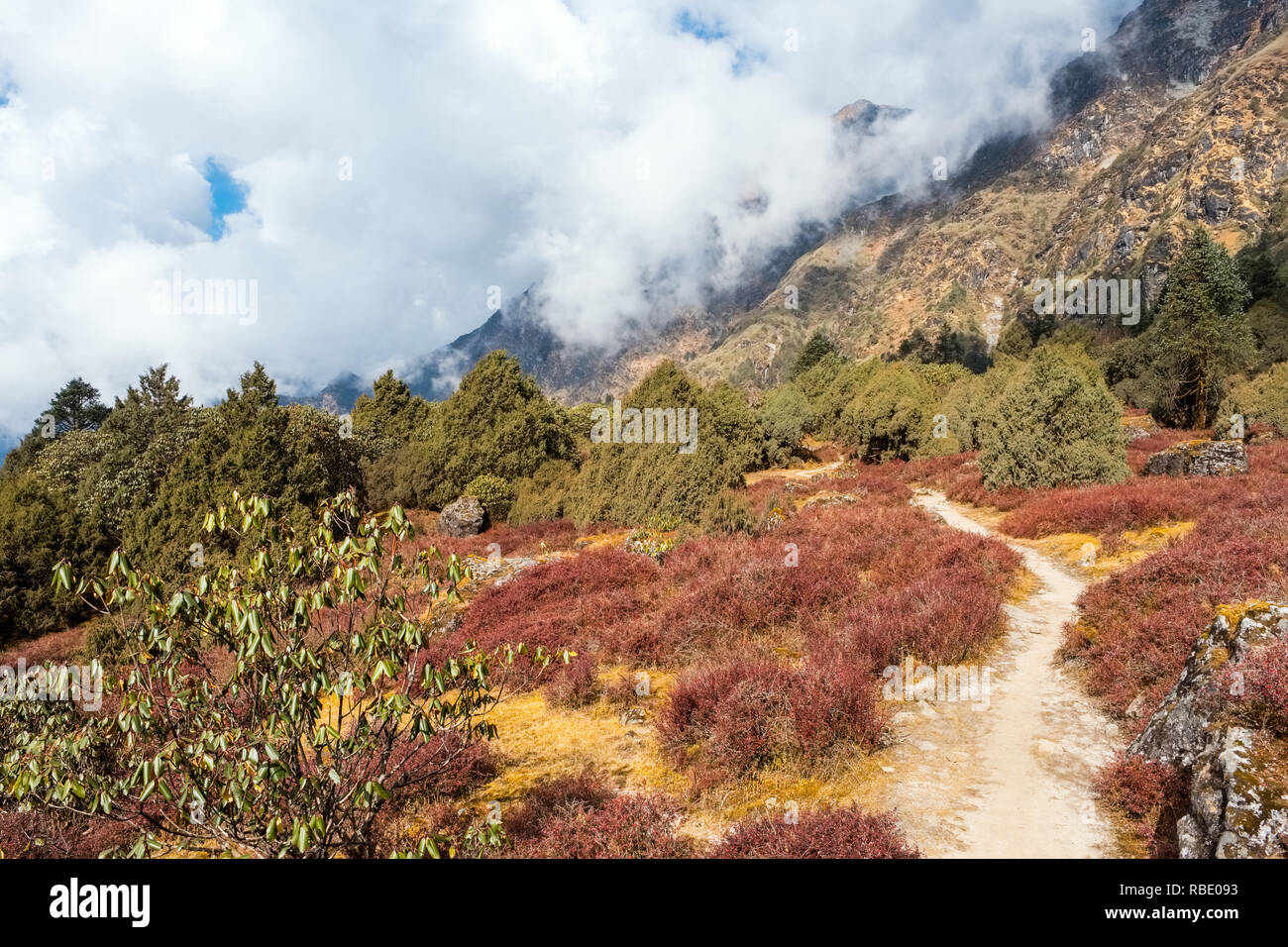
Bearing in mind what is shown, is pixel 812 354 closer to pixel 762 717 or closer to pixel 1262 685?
pixel 762 717

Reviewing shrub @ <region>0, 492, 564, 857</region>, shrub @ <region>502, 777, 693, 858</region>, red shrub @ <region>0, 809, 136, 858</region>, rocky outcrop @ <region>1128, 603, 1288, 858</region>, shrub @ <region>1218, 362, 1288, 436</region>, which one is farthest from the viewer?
shrub @ <region>1218, 362, 1288, 436</region>

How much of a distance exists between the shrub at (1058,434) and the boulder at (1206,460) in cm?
116

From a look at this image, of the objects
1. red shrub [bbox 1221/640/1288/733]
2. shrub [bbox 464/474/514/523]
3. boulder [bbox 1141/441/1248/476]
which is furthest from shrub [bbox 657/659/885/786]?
shrub [bbox 464/474/514/523]

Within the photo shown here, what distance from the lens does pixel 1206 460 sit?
17.3 m

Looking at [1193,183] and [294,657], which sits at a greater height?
[1193,183]

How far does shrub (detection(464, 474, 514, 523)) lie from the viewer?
87.4 ft

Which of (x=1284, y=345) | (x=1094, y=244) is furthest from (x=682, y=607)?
(x=1094, y=244)

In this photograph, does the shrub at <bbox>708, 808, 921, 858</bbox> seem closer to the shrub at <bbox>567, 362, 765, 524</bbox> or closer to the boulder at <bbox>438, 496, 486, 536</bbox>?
the shrub at <bbox>567, 362, 765, 524</bbox>

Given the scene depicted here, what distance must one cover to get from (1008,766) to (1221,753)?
1761 millimetres

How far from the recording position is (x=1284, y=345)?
4122 cm

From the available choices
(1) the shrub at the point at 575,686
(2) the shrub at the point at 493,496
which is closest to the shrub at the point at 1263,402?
(2) the shrub at the point at 493,496

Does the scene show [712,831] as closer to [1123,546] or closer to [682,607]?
[682,607]

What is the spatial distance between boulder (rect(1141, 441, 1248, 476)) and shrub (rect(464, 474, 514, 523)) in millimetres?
23621
